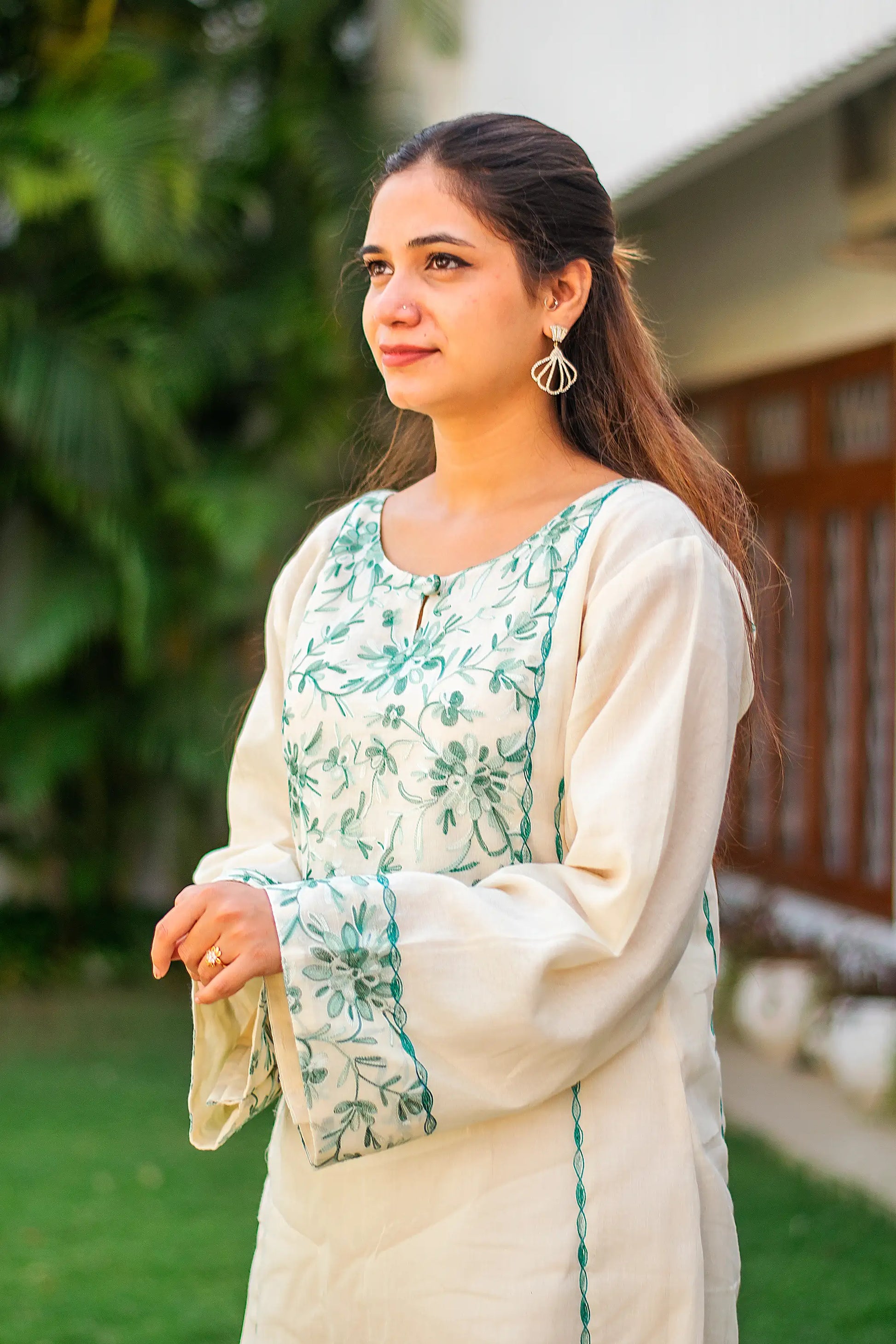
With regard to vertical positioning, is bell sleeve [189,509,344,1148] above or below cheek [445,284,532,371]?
below

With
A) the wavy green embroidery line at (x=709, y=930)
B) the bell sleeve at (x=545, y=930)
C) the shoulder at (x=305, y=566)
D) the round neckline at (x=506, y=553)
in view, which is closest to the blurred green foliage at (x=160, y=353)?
the shoulder at (x=305, y=566)

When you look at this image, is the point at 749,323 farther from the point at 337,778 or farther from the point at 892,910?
the point at 337,778

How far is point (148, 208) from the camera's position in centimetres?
561

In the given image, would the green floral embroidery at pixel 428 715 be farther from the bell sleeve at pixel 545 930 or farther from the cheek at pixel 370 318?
the cheek at pixel 370 318

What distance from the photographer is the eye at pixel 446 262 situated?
5.42 ft

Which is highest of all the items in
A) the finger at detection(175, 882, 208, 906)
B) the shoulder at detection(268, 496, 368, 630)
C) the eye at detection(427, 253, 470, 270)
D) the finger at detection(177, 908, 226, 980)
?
the eye at detection(427, 253, 470, 270)

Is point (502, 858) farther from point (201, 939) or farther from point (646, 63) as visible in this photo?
point (646, 63)

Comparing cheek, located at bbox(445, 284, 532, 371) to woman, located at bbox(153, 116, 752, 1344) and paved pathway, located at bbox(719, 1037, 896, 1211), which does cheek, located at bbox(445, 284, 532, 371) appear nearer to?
woman, located at bbox(153, 116, 752, 1344)

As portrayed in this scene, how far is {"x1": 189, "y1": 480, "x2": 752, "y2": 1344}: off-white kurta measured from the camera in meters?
1.51

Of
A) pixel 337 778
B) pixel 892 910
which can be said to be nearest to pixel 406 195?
pixel 337 778

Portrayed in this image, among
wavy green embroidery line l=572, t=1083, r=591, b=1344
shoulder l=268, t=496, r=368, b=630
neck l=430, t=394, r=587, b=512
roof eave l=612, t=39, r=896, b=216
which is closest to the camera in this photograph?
wavy green embroidery line l=572, t=1083, r=591, b=1344

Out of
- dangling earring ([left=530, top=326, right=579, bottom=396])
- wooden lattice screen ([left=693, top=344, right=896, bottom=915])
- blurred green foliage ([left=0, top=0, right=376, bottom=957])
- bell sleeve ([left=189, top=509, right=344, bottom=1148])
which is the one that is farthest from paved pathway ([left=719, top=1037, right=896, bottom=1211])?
dangling earring ([left=530, top=326, right=579, bottom=396])

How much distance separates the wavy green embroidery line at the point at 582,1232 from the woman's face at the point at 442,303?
2.60 feet

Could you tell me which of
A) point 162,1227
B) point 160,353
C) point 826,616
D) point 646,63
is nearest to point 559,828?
point 162,1227
